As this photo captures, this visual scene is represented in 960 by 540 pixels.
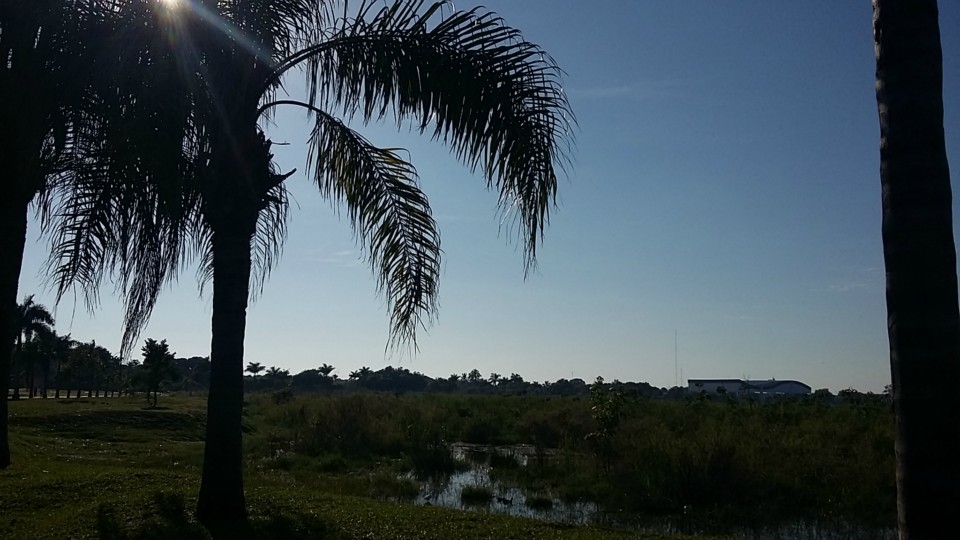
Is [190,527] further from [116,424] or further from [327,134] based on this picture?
[116,424]

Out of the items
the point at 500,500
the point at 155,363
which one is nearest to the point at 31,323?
the point at 155,363

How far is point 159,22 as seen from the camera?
748cm

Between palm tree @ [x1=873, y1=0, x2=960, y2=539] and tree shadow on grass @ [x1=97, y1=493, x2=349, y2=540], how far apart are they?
18.9 feet

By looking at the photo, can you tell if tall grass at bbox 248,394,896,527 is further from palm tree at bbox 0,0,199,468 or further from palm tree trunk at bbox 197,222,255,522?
palm tree at bbox 0,0,199,468

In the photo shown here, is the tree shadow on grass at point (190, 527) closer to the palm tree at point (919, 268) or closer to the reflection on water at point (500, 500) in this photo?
the reflection on water at point (500, 500)

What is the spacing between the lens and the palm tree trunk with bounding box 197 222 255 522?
8.49 m

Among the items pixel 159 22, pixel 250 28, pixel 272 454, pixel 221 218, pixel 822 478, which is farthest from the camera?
pixel 272 454

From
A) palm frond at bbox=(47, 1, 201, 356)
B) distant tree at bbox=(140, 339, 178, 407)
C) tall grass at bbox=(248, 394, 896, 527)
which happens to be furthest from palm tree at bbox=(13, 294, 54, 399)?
palm frond at bbox=(47, 1, 201, 356)

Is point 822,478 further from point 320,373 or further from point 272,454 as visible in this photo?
point 320,373

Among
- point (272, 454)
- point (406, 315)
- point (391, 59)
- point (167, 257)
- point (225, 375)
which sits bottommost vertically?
point (272, 454)

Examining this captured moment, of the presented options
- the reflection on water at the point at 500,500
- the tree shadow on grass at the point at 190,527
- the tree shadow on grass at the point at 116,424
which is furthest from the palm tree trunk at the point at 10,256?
the tree shadow on grass at the point at 116,424

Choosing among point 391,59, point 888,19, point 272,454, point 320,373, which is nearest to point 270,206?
point 391,59

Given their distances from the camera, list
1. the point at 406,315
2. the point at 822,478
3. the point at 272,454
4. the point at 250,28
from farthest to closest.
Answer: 1. the point at 272,454
2. the point at 822,478
3. the point at 406,315
4. the point at 250,28

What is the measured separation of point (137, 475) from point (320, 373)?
103 m
